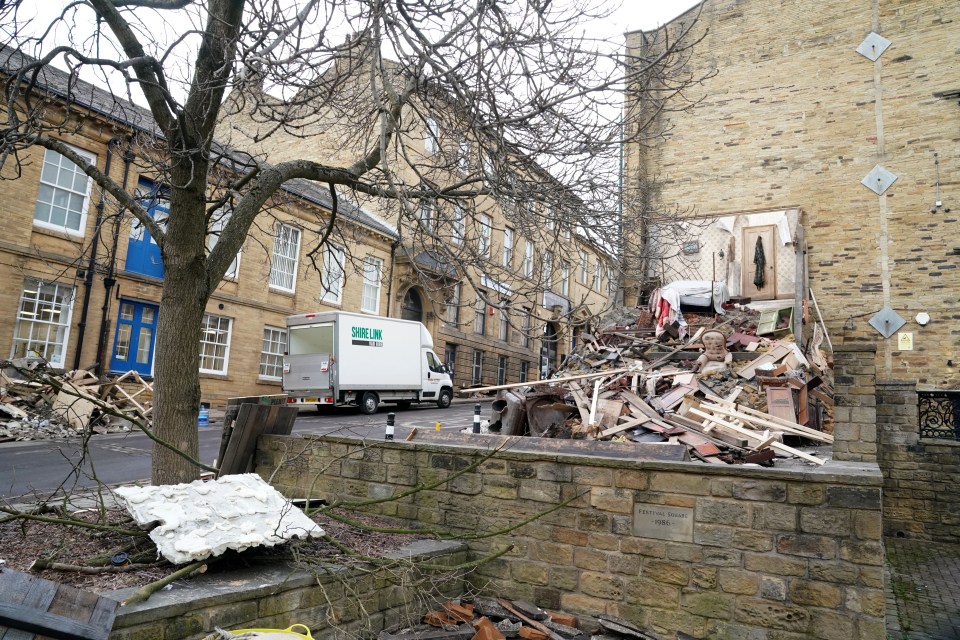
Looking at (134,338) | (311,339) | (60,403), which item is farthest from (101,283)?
(311,339)

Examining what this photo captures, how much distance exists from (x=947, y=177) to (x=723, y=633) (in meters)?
16.3

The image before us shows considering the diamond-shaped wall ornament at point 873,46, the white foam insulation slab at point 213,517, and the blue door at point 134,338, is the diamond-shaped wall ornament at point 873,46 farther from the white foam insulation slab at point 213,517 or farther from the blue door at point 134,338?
the blue door at point 134,338

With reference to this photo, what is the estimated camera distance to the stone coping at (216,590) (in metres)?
3.26

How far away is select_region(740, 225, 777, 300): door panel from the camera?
17.1 metres

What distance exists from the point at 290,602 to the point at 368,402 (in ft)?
50.8

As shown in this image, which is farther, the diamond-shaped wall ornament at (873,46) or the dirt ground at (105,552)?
the diamond-shaped wall ornament at (873,46)

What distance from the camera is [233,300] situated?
807 inches

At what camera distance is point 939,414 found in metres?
12.0

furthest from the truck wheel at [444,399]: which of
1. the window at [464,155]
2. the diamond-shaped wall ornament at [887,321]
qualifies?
the window at [464,155]

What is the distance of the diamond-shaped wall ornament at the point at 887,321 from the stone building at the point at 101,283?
13.0 meters

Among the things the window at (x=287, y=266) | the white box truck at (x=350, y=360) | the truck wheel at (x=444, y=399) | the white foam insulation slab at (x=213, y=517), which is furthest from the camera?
the truck wheel at (x=444, y=399)

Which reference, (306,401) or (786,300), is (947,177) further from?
(306,401)

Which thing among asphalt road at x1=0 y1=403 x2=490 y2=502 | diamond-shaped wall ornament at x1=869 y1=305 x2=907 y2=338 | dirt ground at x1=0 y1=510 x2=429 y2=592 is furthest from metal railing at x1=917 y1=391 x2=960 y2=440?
dirt ground at x1=0 y1=510 x2=429 y2=592

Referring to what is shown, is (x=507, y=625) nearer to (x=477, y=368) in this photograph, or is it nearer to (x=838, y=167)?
(x=838, y=167)
